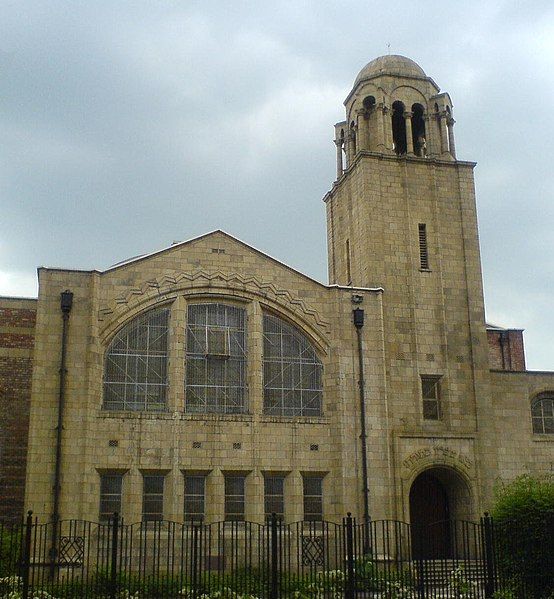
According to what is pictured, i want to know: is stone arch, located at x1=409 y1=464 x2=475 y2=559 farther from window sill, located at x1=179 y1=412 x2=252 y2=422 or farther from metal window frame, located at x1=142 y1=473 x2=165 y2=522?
metal window frame, located at x1=142 y1=473 x2=165 y2=522

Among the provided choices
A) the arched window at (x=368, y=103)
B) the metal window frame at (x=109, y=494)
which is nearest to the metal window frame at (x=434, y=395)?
the metal window frame at (x=109, y=494)

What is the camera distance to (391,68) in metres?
30.7

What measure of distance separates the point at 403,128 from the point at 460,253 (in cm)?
558

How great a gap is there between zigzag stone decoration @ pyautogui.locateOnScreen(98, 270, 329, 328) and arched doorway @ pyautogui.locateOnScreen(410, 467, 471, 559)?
20.4 feet

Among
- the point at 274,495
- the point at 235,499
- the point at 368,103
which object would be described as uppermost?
the point at 368,103

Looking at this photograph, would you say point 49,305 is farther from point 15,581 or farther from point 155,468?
point 15,581

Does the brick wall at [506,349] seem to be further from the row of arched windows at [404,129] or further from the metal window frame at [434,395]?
the row of arched windows at [404,129]

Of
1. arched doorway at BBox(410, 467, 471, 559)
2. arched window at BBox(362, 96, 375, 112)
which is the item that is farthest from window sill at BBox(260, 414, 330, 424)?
arched window at BBox(362, 96, 375, 112)

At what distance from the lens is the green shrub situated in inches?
693

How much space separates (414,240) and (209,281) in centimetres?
754

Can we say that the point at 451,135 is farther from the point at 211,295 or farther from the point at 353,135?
the point at 211,295

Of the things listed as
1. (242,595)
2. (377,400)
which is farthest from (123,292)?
(242,595)

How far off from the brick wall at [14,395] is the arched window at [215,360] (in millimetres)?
5479

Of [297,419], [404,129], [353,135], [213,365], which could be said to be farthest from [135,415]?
[404,129]
